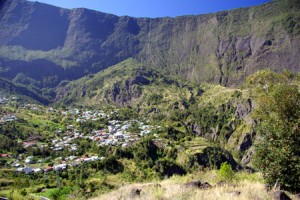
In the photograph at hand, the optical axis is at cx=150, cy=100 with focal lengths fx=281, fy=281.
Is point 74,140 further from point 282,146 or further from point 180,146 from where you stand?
point 282,146

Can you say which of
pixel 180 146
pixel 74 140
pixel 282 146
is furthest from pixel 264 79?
pixel 74 140

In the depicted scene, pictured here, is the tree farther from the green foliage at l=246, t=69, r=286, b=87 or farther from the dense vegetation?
the green foliage at l=246, t=69, r=286, b=87

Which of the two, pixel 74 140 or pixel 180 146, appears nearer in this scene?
pixel 180 146

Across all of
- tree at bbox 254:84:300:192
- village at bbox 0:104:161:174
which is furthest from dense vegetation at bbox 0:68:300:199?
village at bbox 0:104:161:174

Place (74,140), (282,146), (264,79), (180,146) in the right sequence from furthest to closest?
(74,140)
(180,146)
(264,79)
(282,146)

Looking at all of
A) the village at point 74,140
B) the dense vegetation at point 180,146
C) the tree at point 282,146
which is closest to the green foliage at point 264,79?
the dense vegetation at point 180,146

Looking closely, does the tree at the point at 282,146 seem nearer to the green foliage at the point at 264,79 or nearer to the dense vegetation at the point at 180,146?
the dense vegetation at the point at 180,146

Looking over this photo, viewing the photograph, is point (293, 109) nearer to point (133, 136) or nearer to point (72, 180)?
point (72, 180)

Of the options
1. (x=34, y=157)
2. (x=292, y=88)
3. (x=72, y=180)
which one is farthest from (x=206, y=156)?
(x=292, y=88)
